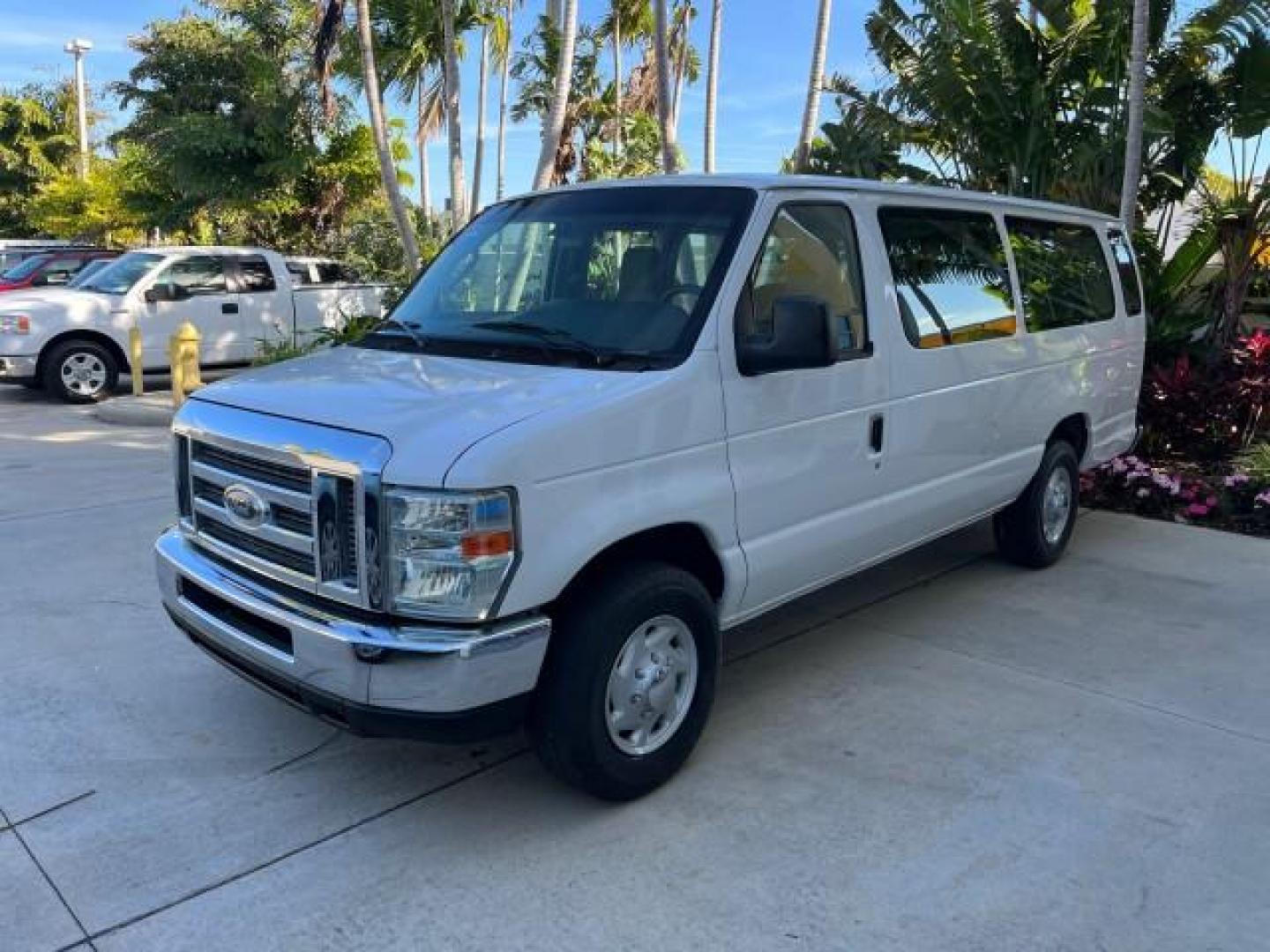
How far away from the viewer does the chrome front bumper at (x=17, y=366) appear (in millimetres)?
12438

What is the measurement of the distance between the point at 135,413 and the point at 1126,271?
388 inches

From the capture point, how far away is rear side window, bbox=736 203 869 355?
150 inches

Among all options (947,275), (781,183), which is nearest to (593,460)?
(781,183)

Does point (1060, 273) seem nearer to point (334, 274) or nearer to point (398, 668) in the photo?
point (398, 668)

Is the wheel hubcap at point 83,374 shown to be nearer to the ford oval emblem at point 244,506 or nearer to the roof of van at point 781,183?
the roof of van at point 781,183

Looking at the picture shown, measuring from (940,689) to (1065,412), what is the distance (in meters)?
2.20

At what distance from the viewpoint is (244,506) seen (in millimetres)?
3400

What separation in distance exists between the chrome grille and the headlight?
0.23 feet

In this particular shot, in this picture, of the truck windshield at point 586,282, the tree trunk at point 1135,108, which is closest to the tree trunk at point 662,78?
the tree trunk at point 1135,108

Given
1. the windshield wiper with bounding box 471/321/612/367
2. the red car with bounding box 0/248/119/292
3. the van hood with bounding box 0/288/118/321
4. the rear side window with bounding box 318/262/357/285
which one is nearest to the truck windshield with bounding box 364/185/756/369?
the windshield wiper with bounding box 471/321/612/367

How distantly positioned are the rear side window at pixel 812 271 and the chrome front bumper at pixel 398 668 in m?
1.41

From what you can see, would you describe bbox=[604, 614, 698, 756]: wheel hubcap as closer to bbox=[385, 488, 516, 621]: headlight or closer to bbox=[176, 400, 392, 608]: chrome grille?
bbox=[385, 488, 516, 621]: headlight

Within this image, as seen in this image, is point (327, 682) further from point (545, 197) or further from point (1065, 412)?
A: point (1065, 412)

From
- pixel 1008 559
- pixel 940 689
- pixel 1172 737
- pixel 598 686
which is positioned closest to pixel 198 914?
pixel 598 686
